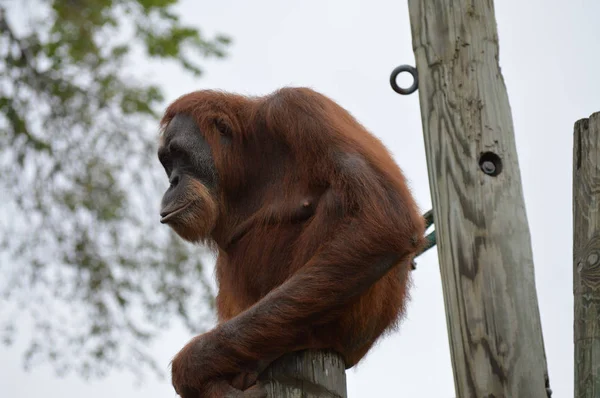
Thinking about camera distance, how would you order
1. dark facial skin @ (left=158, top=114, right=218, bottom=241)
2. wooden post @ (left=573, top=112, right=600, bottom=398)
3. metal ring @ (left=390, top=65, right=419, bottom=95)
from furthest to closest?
dark facial skin @ (left=158, top=114, right=218, bottom=241) < metal ring @ (left=390, top=65, right=419, bottom=95) < wooden post @ (left=573, top=112, right=600, bottom=398)

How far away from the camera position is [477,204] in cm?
344

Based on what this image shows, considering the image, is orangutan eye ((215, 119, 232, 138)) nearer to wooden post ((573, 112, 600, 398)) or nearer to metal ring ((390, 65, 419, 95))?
metal ring ((390, 65, 419, 95))

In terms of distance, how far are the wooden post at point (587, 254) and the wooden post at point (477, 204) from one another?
0.14 m

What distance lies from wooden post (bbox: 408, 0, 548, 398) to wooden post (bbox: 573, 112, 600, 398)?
0.14m

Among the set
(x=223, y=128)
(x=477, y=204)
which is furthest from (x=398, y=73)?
(x=223, y=128)

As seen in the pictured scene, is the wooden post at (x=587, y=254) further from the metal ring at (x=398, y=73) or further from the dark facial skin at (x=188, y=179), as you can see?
the dark facial skin at (x=188, y=179)

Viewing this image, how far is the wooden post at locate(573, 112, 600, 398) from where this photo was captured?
3264mm

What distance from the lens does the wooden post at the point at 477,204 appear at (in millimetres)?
3307

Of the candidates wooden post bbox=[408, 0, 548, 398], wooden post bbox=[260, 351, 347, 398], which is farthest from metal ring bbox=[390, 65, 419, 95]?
wooden post bbox=[260, 351, 347, 398]

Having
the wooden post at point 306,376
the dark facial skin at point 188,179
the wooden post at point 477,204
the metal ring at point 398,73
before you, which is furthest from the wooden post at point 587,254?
the dark facial skin at point 188,179

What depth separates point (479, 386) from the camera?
330 centimetres

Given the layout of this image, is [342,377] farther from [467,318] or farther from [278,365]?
[467,318]

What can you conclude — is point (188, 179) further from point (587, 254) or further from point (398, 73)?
point (587, 254)

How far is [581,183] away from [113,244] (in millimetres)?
7515
